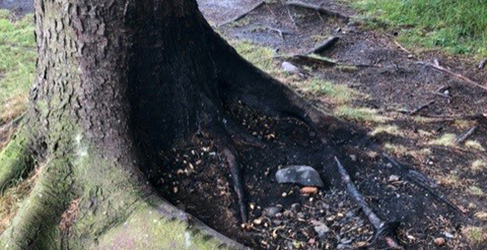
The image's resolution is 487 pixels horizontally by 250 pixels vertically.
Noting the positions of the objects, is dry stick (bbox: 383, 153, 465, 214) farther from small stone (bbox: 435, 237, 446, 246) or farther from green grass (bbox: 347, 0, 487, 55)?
green grass (bbox: 347, 0, 487, 55)

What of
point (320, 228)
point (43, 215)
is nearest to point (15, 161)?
point (43, 215)

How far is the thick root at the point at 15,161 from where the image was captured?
324 centimetres

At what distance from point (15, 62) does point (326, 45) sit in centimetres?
365

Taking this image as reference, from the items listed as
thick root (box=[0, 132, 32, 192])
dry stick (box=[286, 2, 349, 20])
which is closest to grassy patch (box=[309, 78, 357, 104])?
thick root (box=[0, 132, 32, 192])

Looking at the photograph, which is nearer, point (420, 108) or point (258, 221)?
point (258, 221)

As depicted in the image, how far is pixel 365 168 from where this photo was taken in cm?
368

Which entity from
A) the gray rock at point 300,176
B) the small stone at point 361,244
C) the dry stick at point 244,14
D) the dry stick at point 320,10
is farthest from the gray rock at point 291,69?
the small stone at point 361,244

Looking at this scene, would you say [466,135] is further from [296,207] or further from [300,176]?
[296,207]

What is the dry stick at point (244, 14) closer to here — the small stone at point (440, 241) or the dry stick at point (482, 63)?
the dry stick at point (482, 63)

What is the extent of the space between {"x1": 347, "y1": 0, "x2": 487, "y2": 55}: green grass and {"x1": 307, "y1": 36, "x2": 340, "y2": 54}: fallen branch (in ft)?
2.79

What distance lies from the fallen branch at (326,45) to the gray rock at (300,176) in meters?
3.70

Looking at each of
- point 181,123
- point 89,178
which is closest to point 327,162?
point 181,123

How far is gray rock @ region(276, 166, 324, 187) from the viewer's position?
3.40m

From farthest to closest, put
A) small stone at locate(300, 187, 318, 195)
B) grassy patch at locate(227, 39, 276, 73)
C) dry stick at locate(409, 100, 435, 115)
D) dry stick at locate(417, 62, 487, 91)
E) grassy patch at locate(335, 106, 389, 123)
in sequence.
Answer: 1. grassy patch at locate(227, 39, 276, 73)
2. dry stick at locate(417, 62, 487, 91)
3. dry stick at locate(409, 100, 435, 115)
4. grassy patch at locate(335, 106, 389, 123)
5. small stone at locate(300, 187, 318, 195)
